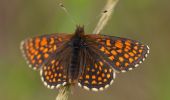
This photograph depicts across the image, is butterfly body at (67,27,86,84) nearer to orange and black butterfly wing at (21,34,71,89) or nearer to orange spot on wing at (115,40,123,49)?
orange and black butterfly wing at (21,34,71,89)

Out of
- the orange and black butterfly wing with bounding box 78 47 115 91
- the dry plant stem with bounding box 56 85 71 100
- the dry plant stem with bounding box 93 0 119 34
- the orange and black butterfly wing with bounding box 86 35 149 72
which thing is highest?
the dry plant stem with bounding box 93 0 119 34

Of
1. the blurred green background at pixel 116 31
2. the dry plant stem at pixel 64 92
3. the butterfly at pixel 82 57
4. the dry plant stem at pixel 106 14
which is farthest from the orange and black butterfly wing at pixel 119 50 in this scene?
the blurred green background at pixel 116 31

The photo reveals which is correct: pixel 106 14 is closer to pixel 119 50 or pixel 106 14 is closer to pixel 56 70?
pixel 119 50

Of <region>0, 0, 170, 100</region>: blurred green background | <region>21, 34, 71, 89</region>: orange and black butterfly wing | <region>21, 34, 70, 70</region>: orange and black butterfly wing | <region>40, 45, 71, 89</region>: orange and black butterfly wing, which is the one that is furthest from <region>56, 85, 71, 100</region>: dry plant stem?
<region>0, 0, 170, 100</region>: blurred green background

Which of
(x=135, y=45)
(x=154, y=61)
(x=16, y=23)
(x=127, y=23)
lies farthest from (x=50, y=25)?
(x=135, y=45)

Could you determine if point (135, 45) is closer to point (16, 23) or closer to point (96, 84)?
point (96, 84)

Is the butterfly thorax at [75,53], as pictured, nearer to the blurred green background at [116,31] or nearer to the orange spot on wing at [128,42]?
the orange spot on wing at [128,42]
